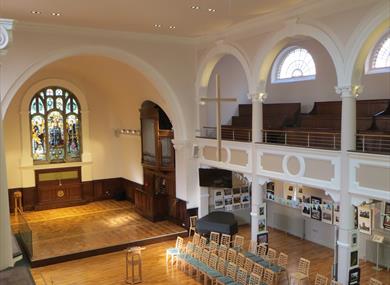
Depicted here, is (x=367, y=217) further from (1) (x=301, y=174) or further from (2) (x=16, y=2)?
(2) (x=16, y=2)

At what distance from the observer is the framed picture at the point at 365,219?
12320 mm

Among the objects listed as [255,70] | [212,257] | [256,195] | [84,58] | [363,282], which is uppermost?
[84,58]

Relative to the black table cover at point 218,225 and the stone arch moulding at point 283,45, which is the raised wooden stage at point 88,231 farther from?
the stone arch moulding at point 283,45

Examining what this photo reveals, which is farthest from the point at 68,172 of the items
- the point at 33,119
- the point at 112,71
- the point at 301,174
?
the point at 301,174

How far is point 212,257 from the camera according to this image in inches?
439

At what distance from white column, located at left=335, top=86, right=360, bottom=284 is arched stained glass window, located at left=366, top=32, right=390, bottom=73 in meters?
3.79

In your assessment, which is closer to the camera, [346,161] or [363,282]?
[346,161]

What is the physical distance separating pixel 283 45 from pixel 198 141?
4873mm

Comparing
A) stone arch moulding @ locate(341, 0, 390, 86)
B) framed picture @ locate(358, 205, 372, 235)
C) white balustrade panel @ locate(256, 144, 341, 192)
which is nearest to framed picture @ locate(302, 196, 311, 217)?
framed picture @ locate(358, 205, 372, 235)

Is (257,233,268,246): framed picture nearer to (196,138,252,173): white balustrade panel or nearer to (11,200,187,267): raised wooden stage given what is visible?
(196,138,252,173): white balustrade panel

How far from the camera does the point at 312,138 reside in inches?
452

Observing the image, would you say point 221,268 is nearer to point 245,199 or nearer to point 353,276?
point 353,276

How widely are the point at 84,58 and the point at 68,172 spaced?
5932mm

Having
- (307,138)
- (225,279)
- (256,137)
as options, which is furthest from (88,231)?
(307,138)
